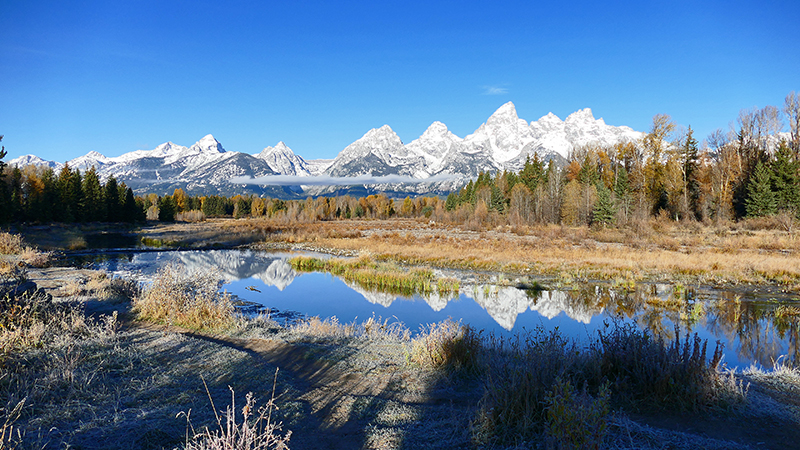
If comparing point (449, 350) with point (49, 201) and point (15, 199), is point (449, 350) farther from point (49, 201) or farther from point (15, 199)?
point (49, 201)

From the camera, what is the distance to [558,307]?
1611 centimetres

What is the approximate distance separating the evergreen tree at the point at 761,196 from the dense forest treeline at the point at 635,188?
9 cm

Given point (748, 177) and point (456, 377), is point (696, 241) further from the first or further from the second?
point (456, 377)

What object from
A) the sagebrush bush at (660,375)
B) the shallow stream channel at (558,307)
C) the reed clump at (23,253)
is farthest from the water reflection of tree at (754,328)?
the reed clump at (23,253)

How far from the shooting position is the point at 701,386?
5.41 metres

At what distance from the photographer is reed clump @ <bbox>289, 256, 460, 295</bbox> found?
19.7m

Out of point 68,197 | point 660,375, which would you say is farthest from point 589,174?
point 68,197

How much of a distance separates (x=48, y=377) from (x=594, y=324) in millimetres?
13938

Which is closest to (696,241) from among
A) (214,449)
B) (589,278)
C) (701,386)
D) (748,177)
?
(589,278)

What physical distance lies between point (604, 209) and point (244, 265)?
1579 inches

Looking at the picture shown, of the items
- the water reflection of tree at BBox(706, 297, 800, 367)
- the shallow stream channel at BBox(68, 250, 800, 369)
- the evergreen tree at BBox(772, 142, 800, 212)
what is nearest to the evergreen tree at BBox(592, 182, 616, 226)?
the evergreen tree at BBox(772, 142, 800, 212)

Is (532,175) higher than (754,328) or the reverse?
higher

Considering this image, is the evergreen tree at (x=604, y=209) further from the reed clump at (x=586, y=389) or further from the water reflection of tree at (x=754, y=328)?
the reed clump at (x=586, y=389)

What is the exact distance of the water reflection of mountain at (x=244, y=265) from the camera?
78.8 ft
